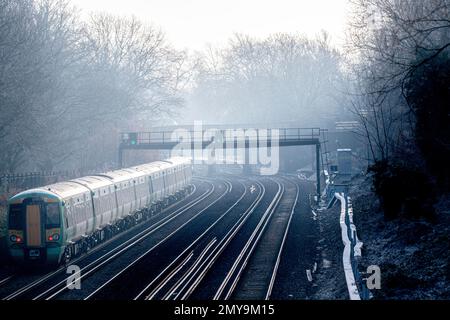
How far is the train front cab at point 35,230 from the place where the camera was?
22.5 metres

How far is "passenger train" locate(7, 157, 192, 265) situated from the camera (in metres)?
22.6

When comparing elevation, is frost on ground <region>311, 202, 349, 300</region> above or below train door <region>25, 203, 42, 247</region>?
below

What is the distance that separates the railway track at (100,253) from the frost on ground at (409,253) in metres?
10.6

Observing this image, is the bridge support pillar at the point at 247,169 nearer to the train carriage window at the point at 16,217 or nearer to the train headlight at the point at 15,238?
the train carriage window at the point at 16,217

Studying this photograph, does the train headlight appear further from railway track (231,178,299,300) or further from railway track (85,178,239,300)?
railway track (231,178,299,300)

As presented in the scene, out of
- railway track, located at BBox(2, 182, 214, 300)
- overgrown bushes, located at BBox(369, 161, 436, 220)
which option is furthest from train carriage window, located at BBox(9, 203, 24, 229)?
overgrown bushes, located at BBox(369, 161, 436, 220)

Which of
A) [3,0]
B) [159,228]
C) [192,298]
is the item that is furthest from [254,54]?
[192,298]

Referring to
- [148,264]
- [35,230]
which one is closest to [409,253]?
[148,264]

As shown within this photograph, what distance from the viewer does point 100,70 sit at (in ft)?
202

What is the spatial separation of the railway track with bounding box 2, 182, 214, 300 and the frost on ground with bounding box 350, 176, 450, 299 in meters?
10.6

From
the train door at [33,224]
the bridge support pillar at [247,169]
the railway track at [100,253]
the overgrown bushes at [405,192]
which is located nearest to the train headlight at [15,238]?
the train door at [33,224]

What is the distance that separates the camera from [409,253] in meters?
20.3

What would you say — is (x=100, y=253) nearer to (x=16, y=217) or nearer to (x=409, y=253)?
(x=16, y=217)

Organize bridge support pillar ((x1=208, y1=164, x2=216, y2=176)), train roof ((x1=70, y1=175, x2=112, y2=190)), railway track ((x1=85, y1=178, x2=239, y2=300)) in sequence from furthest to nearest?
bridge support pillar ((x1=208, y1=164, x2=216, y2=176))
train roof ((x1=70, y1=175, x2=112, y2=190))
railway track ((x1=85, y1=178, x2=239, y2=300))
